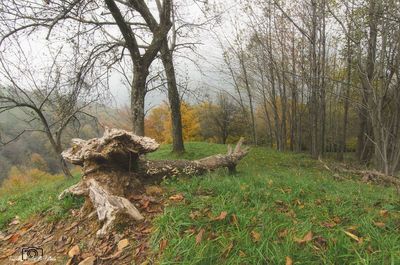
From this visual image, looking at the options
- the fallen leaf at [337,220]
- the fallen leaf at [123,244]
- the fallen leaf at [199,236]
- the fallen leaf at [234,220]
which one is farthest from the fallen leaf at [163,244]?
the fallen leaf at [337,220]

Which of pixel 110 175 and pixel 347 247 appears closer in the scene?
pixel 347 247

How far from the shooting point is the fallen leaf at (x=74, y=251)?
289 centimetres

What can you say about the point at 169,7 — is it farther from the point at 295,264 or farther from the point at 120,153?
the point at 295,264

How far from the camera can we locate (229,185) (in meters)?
3.92

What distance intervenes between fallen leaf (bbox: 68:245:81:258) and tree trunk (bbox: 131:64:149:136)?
5400 millimetres

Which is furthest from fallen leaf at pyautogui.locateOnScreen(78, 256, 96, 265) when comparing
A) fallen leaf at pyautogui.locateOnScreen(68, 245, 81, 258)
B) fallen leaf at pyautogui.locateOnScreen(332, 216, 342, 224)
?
fallen leaf at pyautogui.locateOnScreen(332, 216, 342, 224)

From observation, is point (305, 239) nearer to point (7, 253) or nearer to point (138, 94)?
point (7, 253)

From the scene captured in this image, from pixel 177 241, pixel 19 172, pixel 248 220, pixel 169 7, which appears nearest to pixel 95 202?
pixel 177 241

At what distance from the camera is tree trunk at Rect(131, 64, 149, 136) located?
786cm

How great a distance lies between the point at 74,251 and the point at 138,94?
18.1ft

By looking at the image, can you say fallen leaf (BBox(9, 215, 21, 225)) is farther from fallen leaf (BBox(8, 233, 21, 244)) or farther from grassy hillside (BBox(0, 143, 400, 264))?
grassy hillside (BBox(0, 143, 400, 264))

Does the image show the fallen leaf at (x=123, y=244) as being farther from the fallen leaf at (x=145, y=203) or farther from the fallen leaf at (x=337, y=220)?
the fallen leaf at (x=337, y=220)

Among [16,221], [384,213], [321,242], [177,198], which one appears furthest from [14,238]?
[384,213]

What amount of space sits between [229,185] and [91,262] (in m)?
1.94
